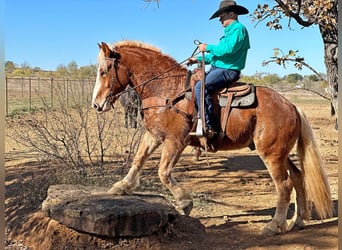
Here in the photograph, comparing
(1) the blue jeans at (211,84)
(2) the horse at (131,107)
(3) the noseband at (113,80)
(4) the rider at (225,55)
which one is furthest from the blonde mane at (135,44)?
(2) the horse at (131,107)

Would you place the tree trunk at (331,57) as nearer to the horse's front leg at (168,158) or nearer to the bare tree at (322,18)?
the bare tree at (322,18)

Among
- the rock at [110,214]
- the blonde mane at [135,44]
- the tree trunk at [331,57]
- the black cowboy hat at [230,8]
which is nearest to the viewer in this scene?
the rock at [110,214]

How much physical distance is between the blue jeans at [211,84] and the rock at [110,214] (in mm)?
1174

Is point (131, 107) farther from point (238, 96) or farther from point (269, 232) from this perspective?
point (269, 232)

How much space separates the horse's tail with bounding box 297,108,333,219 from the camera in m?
4.89

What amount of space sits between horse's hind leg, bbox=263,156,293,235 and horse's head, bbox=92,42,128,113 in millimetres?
2002

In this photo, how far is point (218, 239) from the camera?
16.2 feet

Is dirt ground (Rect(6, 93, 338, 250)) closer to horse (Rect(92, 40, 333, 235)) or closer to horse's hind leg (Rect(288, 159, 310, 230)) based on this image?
horse's hind leg (Rect(288, 159, 310, 230))

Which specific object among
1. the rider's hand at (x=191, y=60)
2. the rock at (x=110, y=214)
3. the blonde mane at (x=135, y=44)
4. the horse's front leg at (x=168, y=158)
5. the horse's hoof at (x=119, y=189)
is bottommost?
the rock at (x=110, y=214)

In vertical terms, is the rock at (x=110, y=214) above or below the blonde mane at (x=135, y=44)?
below

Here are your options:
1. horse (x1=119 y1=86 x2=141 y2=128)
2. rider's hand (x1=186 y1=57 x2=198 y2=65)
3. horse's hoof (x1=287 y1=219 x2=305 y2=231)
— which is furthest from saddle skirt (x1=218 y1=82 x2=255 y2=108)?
horse (x1=119 y1=86 x2=141 y2=128)

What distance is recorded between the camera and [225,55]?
467 centimetres

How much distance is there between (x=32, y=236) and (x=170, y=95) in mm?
2406

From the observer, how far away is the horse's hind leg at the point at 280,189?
15.5 feet
